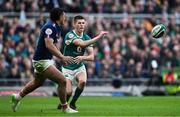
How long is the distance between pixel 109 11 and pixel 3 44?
20.0 feet

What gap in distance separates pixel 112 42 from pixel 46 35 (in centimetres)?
1588

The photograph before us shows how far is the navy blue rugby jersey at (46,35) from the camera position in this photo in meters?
17.7

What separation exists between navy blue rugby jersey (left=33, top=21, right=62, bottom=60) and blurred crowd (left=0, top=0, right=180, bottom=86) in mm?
12165

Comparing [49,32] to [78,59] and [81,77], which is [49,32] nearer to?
[78,59]

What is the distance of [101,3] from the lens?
116 ft

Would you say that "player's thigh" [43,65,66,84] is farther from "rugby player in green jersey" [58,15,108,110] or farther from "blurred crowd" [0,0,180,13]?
"blurred crowd" [0,0,180,13]

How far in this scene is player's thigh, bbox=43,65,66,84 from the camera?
17.7m

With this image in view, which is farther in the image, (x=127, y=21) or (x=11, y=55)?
(x=127, y=21)

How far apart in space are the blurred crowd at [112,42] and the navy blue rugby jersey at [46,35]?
479 inches

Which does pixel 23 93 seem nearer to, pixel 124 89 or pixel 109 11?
pixel 124 89

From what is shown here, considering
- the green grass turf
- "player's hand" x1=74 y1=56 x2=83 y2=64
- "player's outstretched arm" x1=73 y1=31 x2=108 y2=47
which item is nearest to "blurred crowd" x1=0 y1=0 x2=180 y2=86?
the green grass turf

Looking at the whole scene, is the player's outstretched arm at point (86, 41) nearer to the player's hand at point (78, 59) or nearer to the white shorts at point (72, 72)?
the player's hand at point (78, 59)

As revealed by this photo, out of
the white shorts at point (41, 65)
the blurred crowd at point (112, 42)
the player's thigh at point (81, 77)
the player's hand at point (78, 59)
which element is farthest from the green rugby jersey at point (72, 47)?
the blurred crowd at point (112, 42)

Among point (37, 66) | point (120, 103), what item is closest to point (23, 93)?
point (37, 66)
